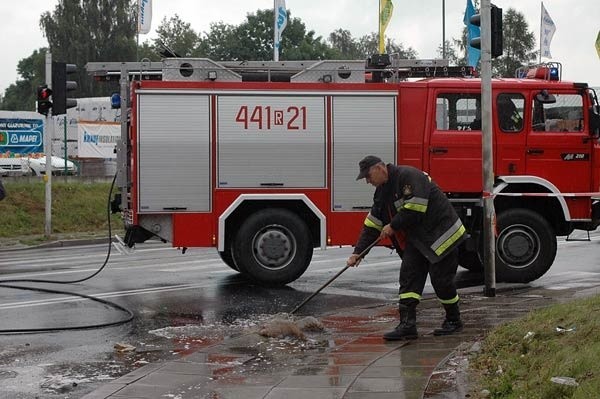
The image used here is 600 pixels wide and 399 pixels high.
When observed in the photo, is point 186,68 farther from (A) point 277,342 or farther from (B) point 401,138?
(A) point 277,342

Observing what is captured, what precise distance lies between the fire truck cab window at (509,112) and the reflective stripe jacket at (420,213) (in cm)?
470

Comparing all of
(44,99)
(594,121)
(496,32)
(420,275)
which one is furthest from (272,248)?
(44,99)

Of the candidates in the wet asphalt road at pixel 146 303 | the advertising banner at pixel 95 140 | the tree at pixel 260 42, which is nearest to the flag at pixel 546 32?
the wet asphalt road at pixel 146 303

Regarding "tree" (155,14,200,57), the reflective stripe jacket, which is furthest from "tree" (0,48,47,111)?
the reflective stripe jacket

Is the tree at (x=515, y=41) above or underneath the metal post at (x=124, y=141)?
above

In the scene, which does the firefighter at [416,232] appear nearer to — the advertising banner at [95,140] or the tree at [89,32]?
the advertising banner at [95,140]

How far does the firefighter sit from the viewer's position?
8.41 metres

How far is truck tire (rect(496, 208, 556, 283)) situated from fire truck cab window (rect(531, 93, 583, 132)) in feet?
4.15

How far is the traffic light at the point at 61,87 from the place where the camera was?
19.4 metres

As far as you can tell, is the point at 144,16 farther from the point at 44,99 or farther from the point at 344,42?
the point at 344,42

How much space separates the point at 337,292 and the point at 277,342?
398 cm

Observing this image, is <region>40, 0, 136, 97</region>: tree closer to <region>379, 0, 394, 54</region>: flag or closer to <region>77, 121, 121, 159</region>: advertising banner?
<region>77, 121, 121, 159</region>: advertising banner

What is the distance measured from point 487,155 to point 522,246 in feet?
7.23

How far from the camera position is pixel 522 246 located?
1287 centimetres
